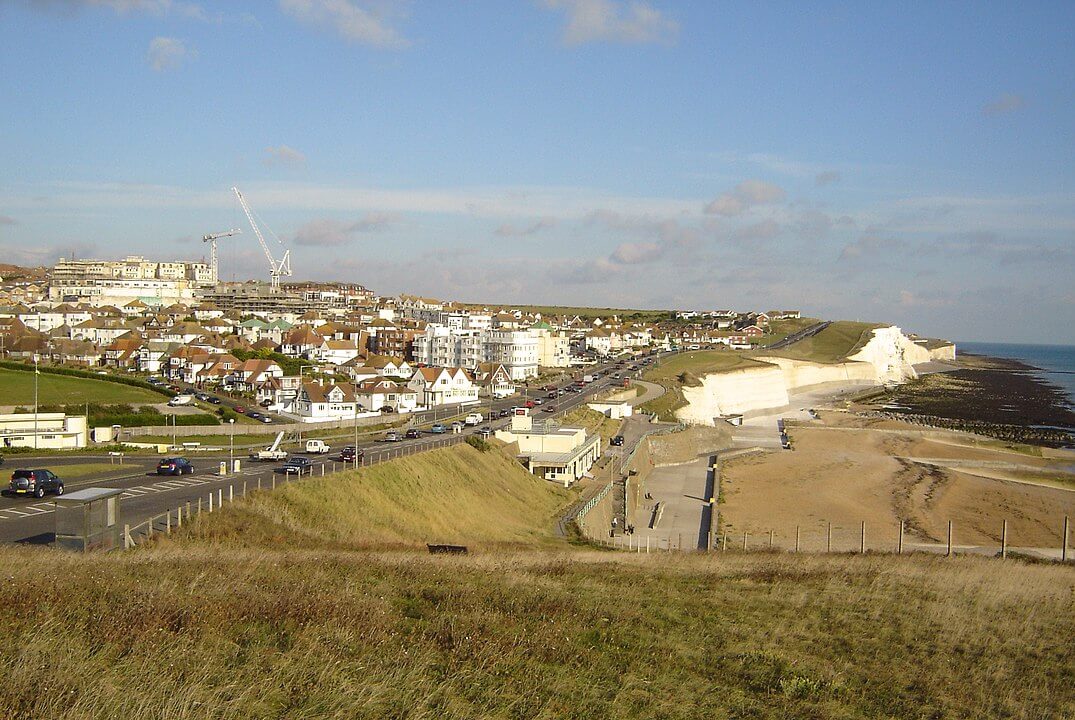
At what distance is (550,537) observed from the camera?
2867cm

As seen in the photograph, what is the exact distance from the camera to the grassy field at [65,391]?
5411cm

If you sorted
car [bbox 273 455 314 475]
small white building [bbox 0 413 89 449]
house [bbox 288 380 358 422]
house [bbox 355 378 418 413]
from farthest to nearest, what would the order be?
house [bbox 355 378 418 413] < house [bbox 288 380 358 422] < small white building [bbox 0 413 89 449] < car [bbox 273 455 314 475]

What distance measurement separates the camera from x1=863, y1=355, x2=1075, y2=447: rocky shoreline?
75.3 meters

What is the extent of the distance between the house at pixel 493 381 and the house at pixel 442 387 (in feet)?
12.8

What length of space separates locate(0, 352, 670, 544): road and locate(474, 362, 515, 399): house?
3389 cm

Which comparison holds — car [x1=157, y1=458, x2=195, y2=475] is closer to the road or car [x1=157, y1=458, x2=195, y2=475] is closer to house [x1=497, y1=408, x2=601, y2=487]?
the road

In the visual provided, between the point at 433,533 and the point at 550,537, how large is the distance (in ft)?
16.9

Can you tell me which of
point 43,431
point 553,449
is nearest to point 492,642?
point 553,449

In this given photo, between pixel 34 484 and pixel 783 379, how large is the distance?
10727cm

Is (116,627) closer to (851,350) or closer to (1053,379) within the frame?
(851,350)

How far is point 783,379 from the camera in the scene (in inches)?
4692

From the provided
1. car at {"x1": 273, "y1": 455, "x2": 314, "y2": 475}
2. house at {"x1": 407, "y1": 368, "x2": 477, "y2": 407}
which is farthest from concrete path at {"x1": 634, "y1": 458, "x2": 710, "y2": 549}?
house at {"x1": 407, "y1": 368, "x2": 477, "y2": 407}

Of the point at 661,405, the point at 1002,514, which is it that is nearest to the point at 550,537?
the point at 1002,514

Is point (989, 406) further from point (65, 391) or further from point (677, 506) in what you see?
point (65, 391)
